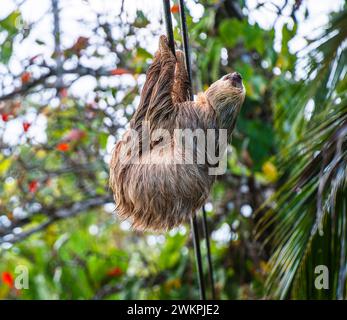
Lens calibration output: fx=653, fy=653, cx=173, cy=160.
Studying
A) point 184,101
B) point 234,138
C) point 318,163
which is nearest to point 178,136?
point 184,101

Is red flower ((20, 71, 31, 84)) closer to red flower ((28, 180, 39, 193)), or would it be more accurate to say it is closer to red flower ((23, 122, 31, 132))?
red flower ((23, 122, 31, 132))

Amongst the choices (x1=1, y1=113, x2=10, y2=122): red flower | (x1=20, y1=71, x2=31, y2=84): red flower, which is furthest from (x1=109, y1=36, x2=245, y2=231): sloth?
(x1=20, y1=71, x2=31, y2=84): red flower

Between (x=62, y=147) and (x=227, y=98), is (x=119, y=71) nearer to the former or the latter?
(x=62, y=147)

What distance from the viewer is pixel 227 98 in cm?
456

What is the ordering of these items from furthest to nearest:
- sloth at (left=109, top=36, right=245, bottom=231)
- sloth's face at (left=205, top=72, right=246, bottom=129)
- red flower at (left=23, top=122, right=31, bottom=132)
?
red flower at (left=23, top=122, right=31, bottom=132)
sloth's face at (left=205, top=72, right=246, bottom=129)
sloth at (left=109, top=36, right=245, bottom=231)

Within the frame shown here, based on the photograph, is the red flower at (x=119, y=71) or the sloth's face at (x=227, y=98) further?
the red flower at (x=119, y=71)

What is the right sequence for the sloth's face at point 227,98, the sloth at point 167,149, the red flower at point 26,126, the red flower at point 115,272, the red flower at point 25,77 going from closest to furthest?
the sloth at point 167,149
the sloth's face at point 227,98
the red flower at point 26,126
the red flower at point 25,77
the red flower at point 115,272

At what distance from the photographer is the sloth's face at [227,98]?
455 centimetres

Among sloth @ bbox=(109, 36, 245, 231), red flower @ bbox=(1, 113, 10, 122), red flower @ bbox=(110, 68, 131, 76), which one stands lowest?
sloth @ bbox=(109, 36, 245, 231)

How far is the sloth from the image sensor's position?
4297 mm

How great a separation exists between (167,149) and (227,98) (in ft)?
1.90

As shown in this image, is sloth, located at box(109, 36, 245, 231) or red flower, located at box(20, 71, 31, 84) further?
red flower, located at box(20, 71, 31, 84)

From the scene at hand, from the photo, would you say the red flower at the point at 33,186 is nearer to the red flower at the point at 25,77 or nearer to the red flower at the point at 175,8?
the red flower at the point at 25,77

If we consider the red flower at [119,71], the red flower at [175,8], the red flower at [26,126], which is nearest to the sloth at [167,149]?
the red flower at [175,8]
